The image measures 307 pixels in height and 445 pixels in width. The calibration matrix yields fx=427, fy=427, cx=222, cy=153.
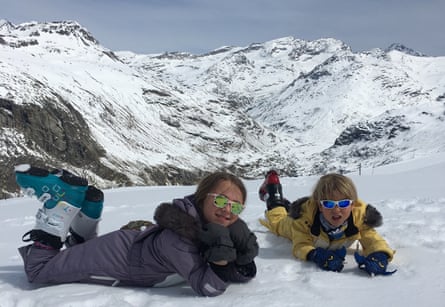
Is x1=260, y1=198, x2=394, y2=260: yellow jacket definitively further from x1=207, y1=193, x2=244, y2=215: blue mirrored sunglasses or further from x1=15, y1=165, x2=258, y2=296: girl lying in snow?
x1=207, y1=193, x2=244, y2=215: blue mirrored sunglasses

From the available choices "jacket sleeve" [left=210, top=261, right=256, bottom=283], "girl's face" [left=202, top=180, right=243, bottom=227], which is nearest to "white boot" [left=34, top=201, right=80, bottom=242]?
"girl's face" [left=202, top=180, right=243, bottom=227]

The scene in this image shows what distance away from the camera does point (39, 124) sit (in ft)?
382

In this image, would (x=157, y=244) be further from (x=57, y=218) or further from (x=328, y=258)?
(x=328, y=258)

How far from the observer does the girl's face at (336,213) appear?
4.64m

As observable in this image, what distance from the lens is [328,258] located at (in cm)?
460

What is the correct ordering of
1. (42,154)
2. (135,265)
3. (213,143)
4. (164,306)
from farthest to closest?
(213,143), (42,154), (135,265), (164,306)

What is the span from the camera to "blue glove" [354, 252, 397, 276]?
4.33 meters

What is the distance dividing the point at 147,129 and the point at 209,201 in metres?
161

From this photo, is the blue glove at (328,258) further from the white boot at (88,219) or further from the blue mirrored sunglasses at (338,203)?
the white boot at (88,219)

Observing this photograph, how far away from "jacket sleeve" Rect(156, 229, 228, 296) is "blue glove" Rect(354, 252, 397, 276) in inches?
59.0

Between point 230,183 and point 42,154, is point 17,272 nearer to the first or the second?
point 230,183

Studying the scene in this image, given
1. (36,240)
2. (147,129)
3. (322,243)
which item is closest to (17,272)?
(36,240)

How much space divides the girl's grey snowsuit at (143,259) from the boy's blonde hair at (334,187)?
1216mm

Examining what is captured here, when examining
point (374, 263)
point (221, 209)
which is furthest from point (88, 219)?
point (374, 263)
